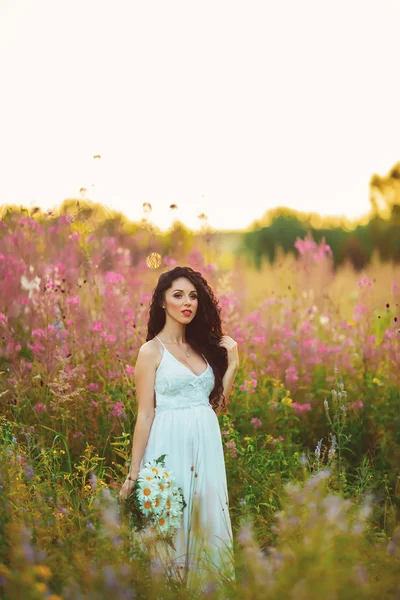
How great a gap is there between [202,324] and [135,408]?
111cm

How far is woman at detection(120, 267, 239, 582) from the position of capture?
11.6 ft

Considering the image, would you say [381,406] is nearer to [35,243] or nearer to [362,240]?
[35,243]

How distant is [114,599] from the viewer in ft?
7.47

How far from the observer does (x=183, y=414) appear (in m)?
3.63

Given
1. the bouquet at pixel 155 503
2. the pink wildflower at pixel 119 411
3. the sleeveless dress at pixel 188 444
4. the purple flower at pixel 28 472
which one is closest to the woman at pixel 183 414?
the sleeveless dress at pixel 188 444

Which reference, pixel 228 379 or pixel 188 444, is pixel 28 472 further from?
pixel 228 379

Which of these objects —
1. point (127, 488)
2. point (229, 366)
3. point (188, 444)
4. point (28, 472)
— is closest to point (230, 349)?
point (229, 366)

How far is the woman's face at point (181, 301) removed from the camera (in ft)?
12.5

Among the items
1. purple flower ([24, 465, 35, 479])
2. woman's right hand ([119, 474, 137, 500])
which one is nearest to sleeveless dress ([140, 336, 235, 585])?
woman's right hand ([119, 474, 137, 500])

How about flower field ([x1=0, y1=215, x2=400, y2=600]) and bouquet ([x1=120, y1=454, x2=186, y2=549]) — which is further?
bouquet ([x1=120, y1=454, x2=186, y2=549])

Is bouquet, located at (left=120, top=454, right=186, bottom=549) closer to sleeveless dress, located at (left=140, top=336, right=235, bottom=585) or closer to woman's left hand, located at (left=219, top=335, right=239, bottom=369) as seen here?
sleeveless dress, located at (left=140, top=336, right=235, bottom=585)

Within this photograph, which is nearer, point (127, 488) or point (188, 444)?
point (127, 488)

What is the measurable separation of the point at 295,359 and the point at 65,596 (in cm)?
434

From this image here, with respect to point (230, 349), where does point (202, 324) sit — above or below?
above
